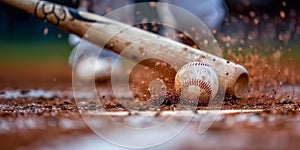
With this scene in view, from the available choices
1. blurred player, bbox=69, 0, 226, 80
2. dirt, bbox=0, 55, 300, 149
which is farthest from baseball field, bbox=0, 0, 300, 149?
blurred player, bbox=69, 0, 226, 80

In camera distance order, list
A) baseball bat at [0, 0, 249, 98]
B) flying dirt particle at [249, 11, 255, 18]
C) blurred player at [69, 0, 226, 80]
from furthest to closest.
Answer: flying dirt particle at [249, 11, 255, 18] → blurred player at [69, 0, 226, 80] → baseball bat at [0, 0, 249, 98]

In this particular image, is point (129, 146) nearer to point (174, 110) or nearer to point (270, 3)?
point (174, 110)

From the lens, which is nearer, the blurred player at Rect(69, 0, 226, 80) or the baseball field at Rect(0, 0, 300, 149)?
the baseball field at Rect(0, 0, 300, 149)

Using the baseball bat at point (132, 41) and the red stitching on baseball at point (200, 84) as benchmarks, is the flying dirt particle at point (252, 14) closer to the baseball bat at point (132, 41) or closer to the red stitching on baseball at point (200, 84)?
the baseball bat at point (132, 41)

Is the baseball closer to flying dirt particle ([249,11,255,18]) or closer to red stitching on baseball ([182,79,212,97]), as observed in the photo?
red stitching on baseball ([182,79,212,97])

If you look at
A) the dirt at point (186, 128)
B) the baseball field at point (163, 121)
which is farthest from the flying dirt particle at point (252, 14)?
the dirt at point (186, 128)

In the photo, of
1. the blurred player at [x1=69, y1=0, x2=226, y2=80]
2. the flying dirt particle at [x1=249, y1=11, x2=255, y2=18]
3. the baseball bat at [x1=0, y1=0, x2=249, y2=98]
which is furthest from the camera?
the flying dirt particle at [x1=249, y1=11, x2=255, y2=18]
